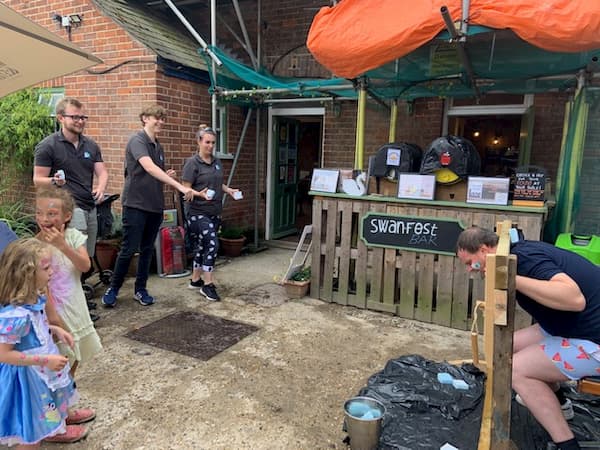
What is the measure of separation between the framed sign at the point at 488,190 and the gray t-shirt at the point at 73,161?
11.0ft

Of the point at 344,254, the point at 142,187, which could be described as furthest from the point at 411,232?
the point at 142,187

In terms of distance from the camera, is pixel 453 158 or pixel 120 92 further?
pixel 120 92

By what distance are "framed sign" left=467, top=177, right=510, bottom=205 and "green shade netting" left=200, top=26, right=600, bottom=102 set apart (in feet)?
3.89

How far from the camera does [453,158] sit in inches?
154

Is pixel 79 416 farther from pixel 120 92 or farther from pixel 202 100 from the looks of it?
pixel 202 100

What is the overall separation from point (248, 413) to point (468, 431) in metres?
1.25

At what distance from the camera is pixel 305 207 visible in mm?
9938

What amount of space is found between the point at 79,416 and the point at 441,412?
2060mm

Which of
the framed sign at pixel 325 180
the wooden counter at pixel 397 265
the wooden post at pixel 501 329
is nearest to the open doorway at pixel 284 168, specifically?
the framed sign at pixel 325 180

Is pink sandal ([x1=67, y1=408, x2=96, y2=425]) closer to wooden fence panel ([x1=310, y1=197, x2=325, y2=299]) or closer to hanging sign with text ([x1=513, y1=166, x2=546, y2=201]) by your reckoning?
wooden fence panel ([x1=310, y1=197, x2=325, y2=299])

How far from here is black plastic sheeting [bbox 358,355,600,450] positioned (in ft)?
7.40

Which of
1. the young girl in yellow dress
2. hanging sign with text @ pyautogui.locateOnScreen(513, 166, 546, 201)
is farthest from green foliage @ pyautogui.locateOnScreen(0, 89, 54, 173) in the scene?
hanging sign with text @ pyautogui.locateOnScreen(513, 166, 546, 201)

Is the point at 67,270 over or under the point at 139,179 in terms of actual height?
under

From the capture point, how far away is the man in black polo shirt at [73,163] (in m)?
3.57
